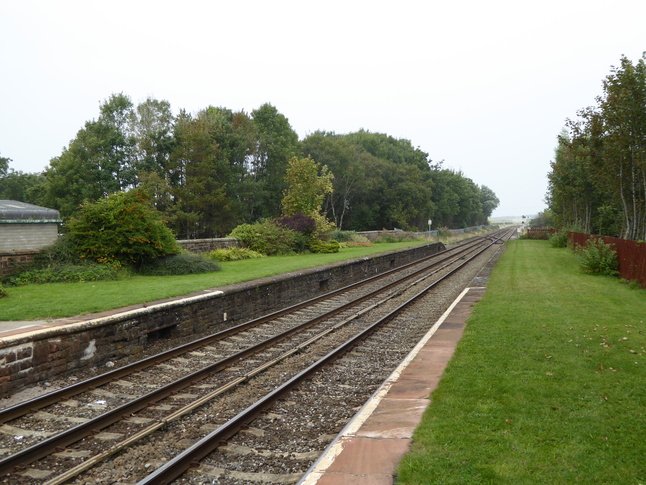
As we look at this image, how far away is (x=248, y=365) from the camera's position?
8.48 meters

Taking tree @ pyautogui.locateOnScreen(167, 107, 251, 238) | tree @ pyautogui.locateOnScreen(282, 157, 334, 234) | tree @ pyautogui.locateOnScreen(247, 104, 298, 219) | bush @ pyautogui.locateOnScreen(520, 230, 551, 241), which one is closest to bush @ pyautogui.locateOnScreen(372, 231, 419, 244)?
tree @ pyautogui.locateOnScreen(282, 157, 334, 234)

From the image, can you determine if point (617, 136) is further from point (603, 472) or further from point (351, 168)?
point (351, 168)

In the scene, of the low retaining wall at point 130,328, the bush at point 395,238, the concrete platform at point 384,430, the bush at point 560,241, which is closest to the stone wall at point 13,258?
the low retaining wall at point 130,328

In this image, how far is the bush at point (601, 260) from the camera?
19172mm

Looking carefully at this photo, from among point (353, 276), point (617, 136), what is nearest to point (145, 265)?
point (353, 276)

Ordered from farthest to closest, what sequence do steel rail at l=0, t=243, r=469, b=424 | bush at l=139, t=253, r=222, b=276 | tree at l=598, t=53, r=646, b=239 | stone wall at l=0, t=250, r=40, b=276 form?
tree at l=598, t=53, r=646, b=239 → bush at l=139, t=253, r=222, b=276 → stone wall at l=0, t=250, r=40, b=276 → steel rail at l=0, t=243, r=469, b=424

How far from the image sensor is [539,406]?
544 centimetres

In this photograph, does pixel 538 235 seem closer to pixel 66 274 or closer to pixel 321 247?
pixel 321 247

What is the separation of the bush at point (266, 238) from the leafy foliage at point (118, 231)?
28.7 feet

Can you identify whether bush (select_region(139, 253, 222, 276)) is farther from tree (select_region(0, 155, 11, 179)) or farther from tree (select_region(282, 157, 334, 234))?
tree (select_region(0, 155, 11, 179))

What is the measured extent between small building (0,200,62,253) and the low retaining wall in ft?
22.4

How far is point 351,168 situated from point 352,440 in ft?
178

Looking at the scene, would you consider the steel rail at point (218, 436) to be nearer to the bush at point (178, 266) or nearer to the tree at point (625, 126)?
the bush at point (178, 266)

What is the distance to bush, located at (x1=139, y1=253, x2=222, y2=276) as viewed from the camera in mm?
17344
